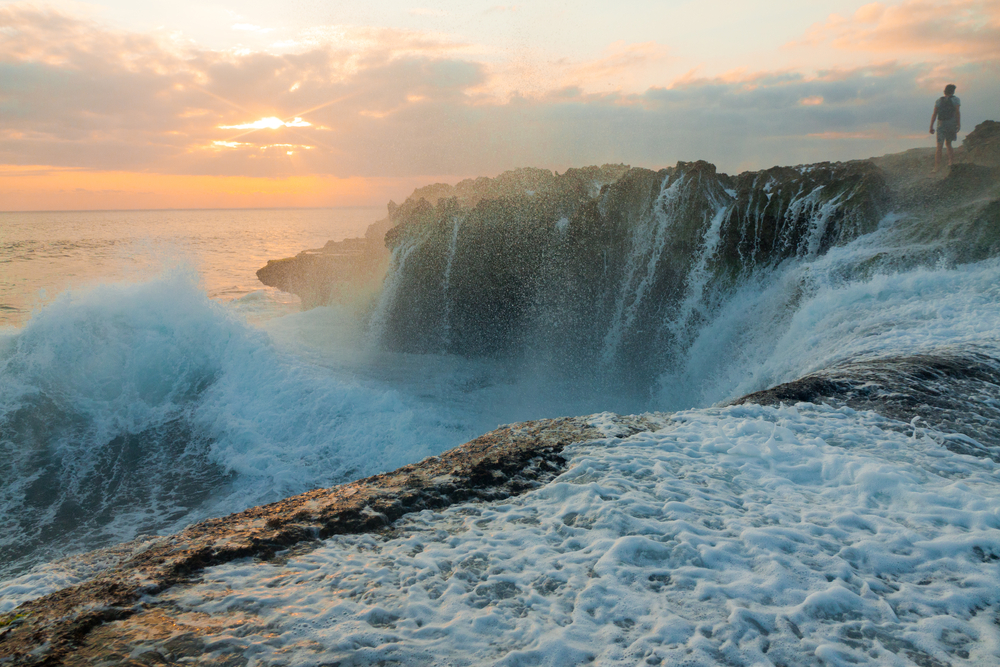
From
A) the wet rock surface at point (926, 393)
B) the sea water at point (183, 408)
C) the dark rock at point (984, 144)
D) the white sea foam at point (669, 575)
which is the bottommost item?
the sea water at point (183, 408)

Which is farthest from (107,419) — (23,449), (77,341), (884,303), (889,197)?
(889,197)

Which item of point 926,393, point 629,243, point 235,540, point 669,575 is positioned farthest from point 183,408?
point 926,393

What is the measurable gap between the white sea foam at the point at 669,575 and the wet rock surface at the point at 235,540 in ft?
0.63

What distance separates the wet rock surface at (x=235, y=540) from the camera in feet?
9.20

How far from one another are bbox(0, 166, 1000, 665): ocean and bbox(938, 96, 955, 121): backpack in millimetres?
2812

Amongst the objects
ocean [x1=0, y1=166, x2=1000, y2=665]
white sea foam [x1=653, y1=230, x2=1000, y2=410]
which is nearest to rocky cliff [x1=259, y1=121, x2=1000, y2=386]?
ocean [x1=0, y1=166, x2=1000, y2=665]

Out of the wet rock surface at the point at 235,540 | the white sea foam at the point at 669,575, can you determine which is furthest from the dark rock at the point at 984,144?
the wet rock surface at the point at 235,540

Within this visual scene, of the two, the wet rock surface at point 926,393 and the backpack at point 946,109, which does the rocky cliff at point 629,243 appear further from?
Answer: the wet rock surface at point 926,393

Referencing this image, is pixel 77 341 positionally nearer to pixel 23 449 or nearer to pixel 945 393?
pixel 23 449

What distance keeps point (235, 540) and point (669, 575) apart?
327cm

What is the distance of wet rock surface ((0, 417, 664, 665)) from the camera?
2805 millimetres

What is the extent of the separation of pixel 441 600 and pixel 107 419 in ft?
43.7

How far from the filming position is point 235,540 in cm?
402

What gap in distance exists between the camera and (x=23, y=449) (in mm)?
11320
